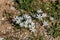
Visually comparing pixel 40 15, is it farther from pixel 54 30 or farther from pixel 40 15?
pixel 54 30

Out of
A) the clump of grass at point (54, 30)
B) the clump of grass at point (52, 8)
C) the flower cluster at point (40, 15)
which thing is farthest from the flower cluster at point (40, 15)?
the clump of grass at point (54, 30)

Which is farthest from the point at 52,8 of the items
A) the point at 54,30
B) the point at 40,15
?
the point at 54,30

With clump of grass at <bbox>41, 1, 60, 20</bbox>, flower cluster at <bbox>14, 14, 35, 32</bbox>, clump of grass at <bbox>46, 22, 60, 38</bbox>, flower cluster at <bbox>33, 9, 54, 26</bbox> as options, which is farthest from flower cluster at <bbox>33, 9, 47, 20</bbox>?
clump of grass at <bbox>46, 22, 60, 38</bbox>

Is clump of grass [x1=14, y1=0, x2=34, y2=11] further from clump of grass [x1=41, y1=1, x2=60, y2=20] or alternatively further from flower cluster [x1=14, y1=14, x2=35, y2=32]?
clump of grass [x1=41, y1=1, x2=60, y2=20]

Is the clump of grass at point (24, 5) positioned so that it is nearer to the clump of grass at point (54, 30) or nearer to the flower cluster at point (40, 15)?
the flower cluster at point (40, 15)

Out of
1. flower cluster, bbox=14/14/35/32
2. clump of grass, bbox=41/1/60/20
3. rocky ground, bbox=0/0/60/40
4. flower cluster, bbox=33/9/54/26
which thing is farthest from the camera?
clump of grass, bbox=41/1/60/20
